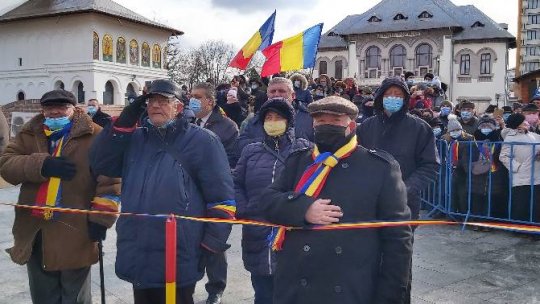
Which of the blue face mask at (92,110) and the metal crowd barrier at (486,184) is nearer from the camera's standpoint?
the metal crowd barrier at (486,184)

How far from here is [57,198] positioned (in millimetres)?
3918

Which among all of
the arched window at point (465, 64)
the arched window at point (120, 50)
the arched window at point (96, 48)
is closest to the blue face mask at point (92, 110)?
the arched window at point (96, 48)

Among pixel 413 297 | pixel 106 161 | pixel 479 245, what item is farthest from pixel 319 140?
pixel 479 245

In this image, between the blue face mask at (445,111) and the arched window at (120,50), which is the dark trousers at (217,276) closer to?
the blue face mask at (445,111)

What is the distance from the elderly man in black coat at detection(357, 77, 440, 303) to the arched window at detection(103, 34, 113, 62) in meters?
44.1

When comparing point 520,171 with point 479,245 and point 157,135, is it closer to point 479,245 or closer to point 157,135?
point 479,245

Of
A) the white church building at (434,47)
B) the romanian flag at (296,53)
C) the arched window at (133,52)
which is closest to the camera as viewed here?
the romanian flag at (296,53)

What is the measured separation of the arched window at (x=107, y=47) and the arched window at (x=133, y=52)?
88.0 inches

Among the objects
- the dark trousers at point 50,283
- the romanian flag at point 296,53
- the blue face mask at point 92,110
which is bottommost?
the dark trousers at point 50,283

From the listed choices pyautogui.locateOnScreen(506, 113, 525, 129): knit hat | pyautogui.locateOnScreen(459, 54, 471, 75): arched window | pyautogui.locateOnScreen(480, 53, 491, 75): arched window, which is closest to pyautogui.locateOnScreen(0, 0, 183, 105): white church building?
pyautogui.locateOnScreen(459, 54, 471, 75): arched window

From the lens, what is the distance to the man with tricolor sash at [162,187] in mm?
3285

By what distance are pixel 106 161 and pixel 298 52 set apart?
696cm

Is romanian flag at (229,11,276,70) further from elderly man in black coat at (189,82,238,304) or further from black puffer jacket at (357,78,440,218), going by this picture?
black puffer jacket at (357,78,440,218)

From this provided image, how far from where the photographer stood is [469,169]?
8.21m
